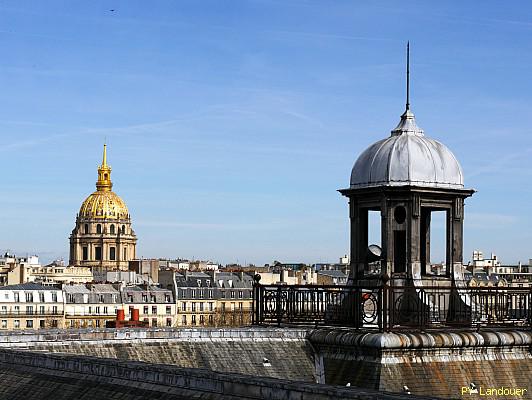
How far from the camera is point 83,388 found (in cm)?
2666

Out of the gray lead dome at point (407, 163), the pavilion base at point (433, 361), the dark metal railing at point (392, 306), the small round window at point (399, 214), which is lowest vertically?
the pavilion base at point (433, 361)

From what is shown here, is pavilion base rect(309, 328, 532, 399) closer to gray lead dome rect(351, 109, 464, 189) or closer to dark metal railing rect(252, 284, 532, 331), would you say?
dark metal railing rect(252, 284, 532, 331)

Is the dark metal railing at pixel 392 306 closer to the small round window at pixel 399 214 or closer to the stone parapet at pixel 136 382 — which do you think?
the small round window at pixel 399 214

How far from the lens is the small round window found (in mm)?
35906

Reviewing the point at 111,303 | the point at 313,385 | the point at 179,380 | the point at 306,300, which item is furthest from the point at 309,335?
the point at 111,303

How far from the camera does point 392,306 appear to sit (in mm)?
33156

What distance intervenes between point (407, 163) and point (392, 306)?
4473 mm

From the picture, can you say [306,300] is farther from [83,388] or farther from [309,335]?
[83,388]

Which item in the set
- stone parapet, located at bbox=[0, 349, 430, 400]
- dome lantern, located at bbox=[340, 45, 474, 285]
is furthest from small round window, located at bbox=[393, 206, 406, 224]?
stone parapet, located at bbox=[0, 349, 430, 400]

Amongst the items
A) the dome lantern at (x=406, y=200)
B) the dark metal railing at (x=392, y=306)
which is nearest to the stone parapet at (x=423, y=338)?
the dark metal railing at (x=392, y=306)

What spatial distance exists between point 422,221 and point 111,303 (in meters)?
164

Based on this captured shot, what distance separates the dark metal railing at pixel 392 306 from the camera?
3372 cm

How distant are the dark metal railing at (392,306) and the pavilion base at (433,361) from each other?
61 cm

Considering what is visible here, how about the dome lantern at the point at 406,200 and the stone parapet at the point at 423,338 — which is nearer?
the stone parapet at the point at 423,338
